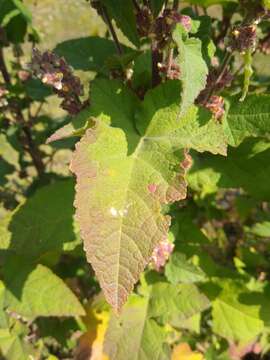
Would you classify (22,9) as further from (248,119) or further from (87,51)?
(248,119)

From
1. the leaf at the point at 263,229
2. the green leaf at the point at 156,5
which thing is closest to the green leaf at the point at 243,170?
the leaf at the point at 263,229

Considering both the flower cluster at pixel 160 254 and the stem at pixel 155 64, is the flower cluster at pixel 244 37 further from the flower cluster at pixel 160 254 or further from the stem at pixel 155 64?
the flower cluster at pixel 160 254

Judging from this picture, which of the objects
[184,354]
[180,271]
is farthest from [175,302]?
[184,354]

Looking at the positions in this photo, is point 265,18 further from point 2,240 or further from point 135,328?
point 135,328

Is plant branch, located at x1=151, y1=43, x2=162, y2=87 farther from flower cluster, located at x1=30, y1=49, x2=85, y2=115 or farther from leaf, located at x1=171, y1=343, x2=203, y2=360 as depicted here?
leaf, located at x1=171, y1=343, x2=203, y2=360

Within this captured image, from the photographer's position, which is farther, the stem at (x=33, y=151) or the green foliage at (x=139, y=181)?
the stem at (x=33, y=151)

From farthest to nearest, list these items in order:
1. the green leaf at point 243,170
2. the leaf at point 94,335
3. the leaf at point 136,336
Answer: the leaf at point 94,335
the leaf at point 136,336
the green leaf at point 243,170

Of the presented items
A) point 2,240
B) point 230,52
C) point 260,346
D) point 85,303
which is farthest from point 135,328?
point 230,52
